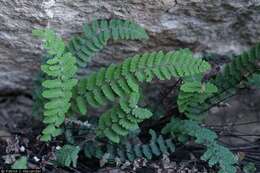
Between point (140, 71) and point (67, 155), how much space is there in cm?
52

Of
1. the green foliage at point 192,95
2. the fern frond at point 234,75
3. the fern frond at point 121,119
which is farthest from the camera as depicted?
the fern frond at point 234,75

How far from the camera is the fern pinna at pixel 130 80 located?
2.23 meters

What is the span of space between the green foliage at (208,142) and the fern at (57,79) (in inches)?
23.5

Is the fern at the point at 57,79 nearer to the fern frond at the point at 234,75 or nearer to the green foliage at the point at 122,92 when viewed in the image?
the green foliage at the point at 122,92

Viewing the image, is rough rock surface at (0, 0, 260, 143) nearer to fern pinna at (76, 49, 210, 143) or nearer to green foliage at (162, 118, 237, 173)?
fern pinna at (76, 49, 210, 143)

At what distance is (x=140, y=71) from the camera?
7.43 ft

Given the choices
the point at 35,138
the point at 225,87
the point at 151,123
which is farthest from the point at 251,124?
the point at 35,138

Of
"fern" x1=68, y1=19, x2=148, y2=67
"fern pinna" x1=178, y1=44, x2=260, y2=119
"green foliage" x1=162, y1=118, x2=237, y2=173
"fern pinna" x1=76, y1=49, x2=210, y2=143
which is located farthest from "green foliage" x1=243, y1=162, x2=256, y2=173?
"fern" x1=68, y1=19, x2=148, y2=67

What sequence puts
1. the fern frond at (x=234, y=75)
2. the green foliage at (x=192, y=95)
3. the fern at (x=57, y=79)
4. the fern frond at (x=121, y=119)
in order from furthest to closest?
the fern frond at (x=234, y=75) < the green foliage at (x=192, y=95) < the fern frond at (x=121, y=119) < the fern at (x=57, y=79)

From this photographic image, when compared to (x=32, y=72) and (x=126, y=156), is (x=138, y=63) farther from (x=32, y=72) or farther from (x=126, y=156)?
(x=32, y=72)

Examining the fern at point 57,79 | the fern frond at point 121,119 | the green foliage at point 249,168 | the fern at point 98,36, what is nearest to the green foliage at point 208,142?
the green foliage at point 249,168

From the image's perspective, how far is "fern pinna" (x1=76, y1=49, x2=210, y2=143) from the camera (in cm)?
223

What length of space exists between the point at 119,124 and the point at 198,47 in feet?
2.71

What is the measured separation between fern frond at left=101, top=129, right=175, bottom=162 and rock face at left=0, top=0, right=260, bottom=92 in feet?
1.90
